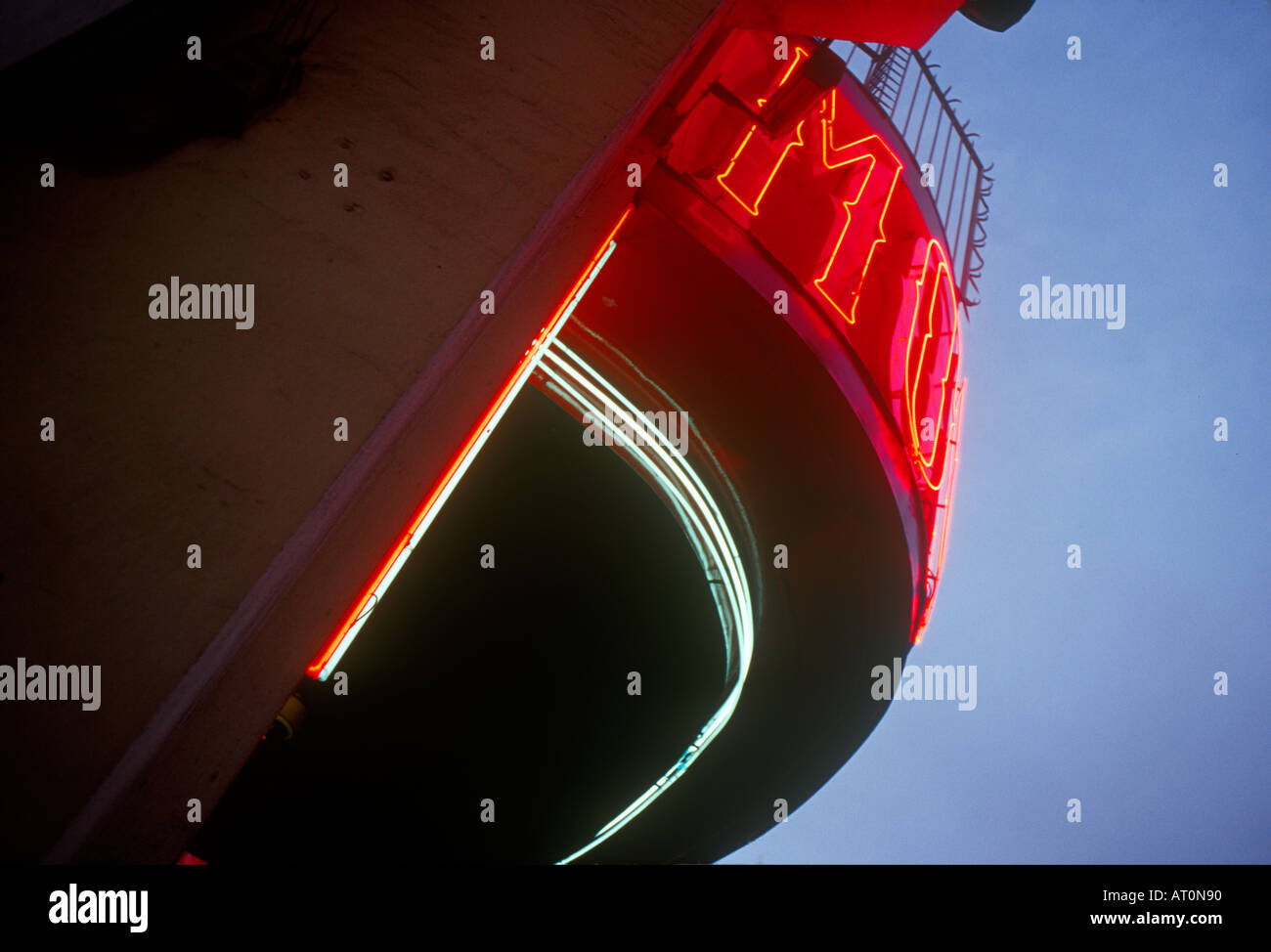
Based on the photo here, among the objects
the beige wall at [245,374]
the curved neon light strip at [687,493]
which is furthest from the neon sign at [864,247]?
the beige wall at [245,374]

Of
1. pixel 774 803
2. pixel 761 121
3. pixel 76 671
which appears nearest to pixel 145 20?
pixel 76 671

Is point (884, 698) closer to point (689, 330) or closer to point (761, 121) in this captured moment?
point (689, 330)

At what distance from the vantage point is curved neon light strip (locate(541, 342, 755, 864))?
4.37m

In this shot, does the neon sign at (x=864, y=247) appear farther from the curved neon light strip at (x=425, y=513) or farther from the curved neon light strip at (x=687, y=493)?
the curved neon light strip at (x=425, y=513)

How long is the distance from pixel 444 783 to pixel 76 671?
3877mm

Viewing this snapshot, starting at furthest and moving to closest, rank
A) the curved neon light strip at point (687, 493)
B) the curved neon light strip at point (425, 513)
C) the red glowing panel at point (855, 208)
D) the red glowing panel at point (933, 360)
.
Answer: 1. the red glowing panel at point (933, 360)
2. the red glowing panel at point (855, 208)
3. the curved neon light strip at point (687, 493)
4. the curved neon light strip at point (425, 513)

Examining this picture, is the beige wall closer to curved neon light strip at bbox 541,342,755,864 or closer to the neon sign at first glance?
curved neon light strip at bbox 541,342,755,864

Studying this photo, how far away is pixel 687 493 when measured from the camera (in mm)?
4633

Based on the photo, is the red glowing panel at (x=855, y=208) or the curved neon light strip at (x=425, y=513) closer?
the curved neon light strip at (x=425, y=513)

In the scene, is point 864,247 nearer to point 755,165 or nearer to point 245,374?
point 755,165

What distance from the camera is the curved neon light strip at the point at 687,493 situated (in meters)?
4.37

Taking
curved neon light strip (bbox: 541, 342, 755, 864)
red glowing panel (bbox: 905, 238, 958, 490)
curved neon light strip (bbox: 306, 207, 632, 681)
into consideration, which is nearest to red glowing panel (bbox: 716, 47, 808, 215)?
curved neon light strip (bbox: 541, 342, 755, 864)

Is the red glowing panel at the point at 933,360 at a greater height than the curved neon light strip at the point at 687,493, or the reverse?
the red glowing panel at the point at 933,360

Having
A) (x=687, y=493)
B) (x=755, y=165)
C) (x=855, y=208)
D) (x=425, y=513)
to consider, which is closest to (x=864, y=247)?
(x=855, y=208)
